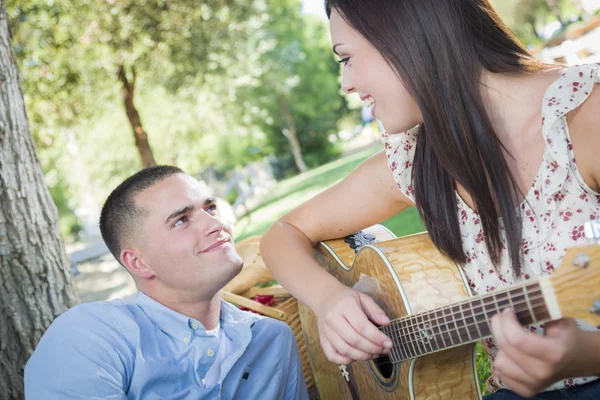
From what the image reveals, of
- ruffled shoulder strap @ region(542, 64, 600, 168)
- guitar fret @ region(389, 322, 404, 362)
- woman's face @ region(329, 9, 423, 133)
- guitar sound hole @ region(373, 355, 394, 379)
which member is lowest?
guitar sound hole @ region(373, 355, 394, 379)

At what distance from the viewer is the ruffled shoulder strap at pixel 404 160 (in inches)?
92.2

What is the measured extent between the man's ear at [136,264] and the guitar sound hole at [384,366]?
1.04 meters

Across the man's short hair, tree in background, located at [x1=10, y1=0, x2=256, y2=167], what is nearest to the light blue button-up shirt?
the man's short hair

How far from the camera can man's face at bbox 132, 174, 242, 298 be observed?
2.50 metres

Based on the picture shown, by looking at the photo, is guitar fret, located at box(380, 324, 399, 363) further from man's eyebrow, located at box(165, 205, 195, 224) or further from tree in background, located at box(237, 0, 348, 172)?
tree in background, located at box(237, 0, 348, 172)

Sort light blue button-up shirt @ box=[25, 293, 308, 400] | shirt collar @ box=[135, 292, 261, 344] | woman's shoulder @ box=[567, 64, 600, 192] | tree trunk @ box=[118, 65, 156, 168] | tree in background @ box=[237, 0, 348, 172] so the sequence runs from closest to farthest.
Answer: woman's shoulder @ box=[567, 64, 600, 192] → light blue button-up shirt @ box=[25, 293, 308, 400] → shirt collar @ box=[135, 292, 261, 344] → tree trunk @ box=[118, 65, 156, 168] → tree in background @ box=[237, 0, 348, 172]

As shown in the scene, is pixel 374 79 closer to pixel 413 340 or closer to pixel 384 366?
pixel 413 340

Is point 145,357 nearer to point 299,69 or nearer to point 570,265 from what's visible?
point 570,265

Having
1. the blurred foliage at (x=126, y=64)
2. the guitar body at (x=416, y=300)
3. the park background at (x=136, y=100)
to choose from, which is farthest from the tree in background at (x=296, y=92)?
the guitar body at (x=416, y=300)

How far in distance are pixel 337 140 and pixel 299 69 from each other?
6540 millimetres

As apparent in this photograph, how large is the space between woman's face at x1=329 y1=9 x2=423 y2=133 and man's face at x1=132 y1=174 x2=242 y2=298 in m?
0.90

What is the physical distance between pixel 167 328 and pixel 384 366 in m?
0.90

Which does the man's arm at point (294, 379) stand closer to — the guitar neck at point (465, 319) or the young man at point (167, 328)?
the young man at point (167, 328)

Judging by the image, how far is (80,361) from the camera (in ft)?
6.94
